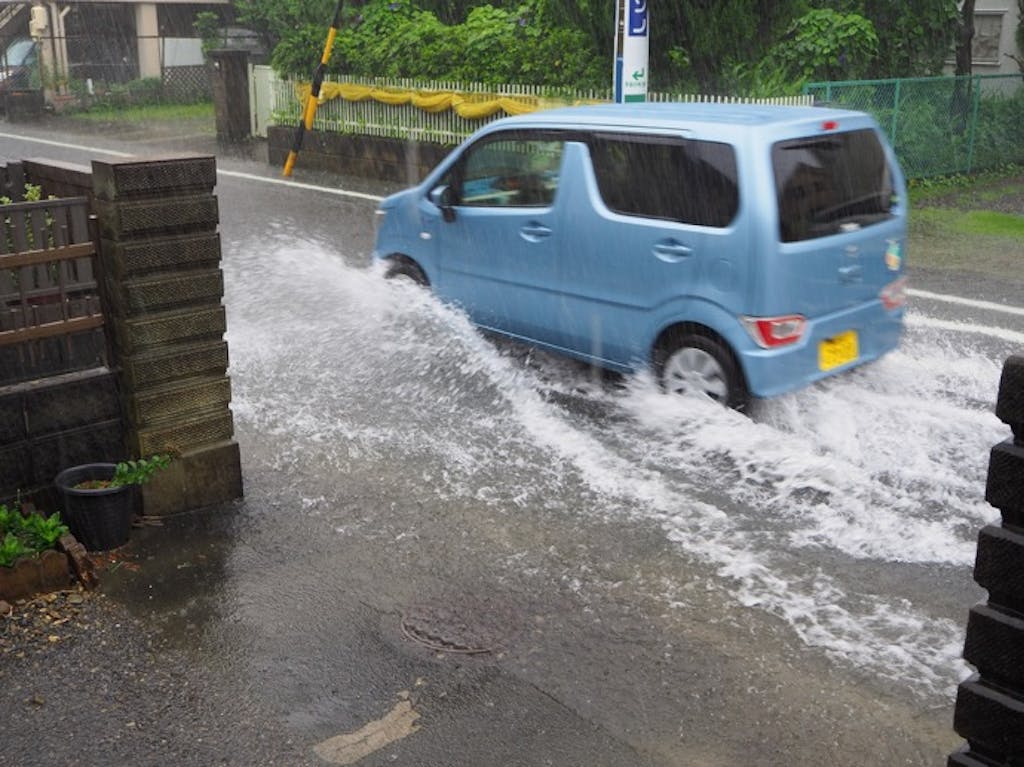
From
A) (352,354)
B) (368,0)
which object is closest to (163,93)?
(368,0)

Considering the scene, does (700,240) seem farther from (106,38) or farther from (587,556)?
(106,38)

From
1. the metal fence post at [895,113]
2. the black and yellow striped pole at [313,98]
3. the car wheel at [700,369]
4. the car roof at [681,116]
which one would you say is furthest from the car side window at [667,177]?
the black and yellow striped pole at [313,98]

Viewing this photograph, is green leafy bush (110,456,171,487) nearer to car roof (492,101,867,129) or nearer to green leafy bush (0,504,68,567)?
green leafy bush (0,504,68,567)

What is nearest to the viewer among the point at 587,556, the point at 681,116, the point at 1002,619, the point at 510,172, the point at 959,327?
the point at 1002,619

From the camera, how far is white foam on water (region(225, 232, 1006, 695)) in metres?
5.05

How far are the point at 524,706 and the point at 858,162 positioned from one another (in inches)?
164

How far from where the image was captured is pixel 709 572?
17.0 feet

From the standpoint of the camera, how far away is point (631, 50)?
13.7 m

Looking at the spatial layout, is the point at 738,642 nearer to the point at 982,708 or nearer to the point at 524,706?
the point at 524,706

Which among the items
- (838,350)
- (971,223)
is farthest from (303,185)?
(838,350)

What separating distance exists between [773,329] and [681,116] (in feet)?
4.85

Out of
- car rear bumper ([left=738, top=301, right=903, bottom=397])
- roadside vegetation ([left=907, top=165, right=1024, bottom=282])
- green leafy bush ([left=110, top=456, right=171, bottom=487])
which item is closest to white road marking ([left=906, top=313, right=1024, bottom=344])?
roadside vegetation ([left=907, top=165, right=1024, bottom=282])

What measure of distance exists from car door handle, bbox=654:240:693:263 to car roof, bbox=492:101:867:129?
27.6 inches

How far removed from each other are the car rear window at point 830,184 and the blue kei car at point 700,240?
0.01 m
